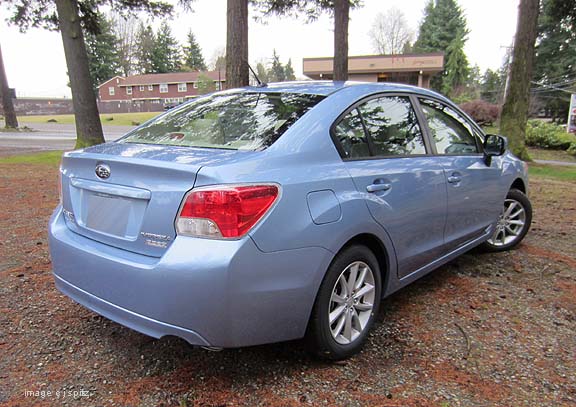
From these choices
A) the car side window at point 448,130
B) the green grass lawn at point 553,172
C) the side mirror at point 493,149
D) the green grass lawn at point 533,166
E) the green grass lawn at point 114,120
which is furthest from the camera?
the green grass lawn at point 114,120

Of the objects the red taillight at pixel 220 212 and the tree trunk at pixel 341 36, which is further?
the tree trunk at pixel 341 36

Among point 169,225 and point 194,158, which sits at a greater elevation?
point 194,158

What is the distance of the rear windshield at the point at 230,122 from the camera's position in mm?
2475

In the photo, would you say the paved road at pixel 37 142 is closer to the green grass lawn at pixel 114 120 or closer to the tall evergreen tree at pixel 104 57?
the green grass lawn at pixel 114 120

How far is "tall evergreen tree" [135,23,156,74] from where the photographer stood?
69438 mm

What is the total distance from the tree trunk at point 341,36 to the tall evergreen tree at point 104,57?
58.4 meters

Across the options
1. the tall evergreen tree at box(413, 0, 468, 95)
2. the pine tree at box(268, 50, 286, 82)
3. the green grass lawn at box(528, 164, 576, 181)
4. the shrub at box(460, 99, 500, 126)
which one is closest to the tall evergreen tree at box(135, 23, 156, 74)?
the pine tree at box(268, 50, 286, 82)

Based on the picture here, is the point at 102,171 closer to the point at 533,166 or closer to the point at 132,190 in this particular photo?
the point at 132,190

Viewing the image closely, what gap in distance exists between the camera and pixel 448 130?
3.62m

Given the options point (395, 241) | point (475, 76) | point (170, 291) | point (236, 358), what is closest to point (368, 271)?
point (395, 241)

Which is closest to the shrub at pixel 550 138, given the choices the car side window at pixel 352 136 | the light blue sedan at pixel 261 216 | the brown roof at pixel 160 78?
the light blue sedan at pixel 261 216

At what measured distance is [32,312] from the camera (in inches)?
121

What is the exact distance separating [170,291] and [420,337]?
1712mm

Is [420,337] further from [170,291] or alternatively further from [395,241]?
[170,291]
